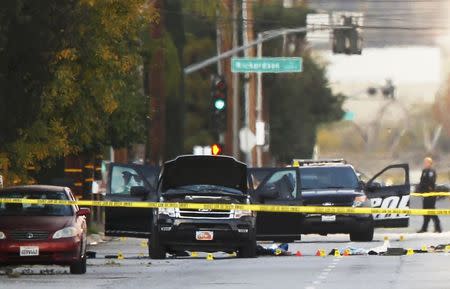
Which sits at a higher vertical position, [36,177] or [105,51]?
[105,51]

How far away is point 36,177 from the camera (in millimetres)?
50094

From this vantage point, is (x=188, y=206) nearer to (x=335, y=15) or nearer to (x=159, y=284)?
(x=159, y=284)

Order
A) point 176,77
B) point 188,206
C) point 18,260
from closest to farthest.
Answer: point 18,260 < point 188,206 < point 176,77

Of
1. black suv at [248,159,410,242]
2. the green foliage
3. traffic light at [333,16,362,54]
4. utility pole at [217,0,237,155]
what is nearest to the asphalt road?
black suv at [248,159,410,242]

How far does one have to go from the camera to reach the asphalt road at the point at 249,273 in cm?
2872

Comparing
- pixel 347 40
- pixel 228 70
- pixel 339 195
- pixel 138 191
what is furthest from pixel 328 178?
pixel 228 70

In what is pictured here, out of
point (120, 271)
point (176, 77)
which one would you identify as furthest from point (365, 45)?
point (120, 271)

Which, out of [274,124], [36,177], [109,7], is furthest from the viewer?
[274,124]

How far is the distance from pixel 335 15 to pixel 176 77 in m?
23.8

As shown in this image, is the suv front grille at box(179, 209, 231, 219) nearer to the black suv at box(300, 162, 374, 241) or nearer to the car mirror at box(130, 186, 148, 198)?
the car mirror at box(130, 186, 148, 198)

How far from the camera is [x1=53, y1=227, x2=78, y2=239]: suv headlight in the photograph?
3167 centimetres

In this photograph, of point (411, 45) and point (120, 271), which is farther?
point (411, 45)

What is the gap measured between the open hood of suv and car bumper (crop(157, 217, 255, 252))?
4.38 feet

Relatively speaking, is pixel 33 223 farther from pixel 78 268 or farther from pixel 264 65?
pixel 264 65
